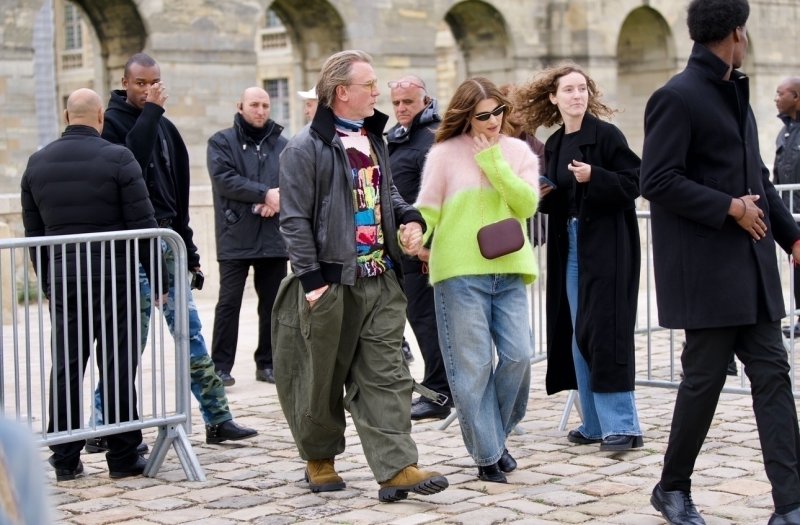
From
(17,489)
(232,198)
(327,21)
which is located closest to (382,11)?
(327,21)

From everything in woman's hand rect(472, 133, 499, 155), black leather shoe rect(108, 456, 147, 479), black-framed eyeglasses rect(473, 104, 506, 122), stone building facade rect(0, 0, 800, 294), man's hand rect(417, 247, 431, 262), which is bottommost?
black leather shoe rect(108, 456, 147, 479)

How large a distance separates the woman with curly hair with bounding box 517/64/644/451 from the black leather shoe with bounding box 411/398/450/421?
1.20 meters

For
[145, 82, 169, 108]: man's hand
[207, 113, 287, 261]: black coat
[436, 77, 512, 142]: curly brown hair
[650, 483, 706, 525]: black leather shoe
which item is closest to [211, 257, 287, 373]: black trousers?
[207, 113, 287, 261]: black coat

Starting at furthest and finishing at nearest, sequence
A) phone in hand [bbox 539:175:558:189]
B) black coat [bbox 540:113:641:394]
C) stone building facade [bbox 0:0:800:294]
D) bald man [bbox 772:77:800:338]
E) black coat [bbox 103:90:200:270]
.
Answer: stone building facade [bbox 0:0:800:294] → bald man [bbox 772:77:800:338] → black coat [bbox 103:90:200:270] → phone in hand [bbox 539:175:558:189] → black coat [bbox 540:113:641:394]

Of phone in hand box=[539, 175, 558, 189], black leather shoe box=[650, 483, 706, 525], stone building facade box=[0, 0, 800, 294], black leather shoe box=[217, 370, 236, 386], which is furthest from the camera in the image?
stone building facade box=[0, 0, 800, 294]

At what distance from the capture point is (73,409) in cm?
625

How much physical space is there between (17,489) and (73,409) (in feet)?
16.1

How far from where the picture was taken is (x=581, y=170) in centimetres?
643

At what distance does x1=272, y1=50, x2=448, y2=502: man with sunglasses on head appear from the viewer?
559 centimetres

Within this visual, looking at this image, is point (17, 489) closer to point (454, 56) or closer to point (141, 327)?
point (141, 327)

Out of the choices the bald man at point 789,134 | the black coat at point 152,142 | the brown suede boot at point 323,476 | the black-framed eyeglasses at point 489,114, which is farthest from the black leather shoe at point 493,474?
the bald man at point 789,134

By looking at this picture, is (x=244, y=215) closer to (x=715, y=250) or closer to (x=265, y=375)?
(x=265, y=375)

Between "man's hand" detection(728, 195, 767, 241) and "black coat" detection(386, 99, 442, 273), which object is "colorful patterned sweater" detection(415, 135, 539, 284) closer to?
"man's hand" detection(728, 195, 767, 241)

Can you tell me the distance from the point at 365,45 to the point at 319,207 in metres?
17.0
